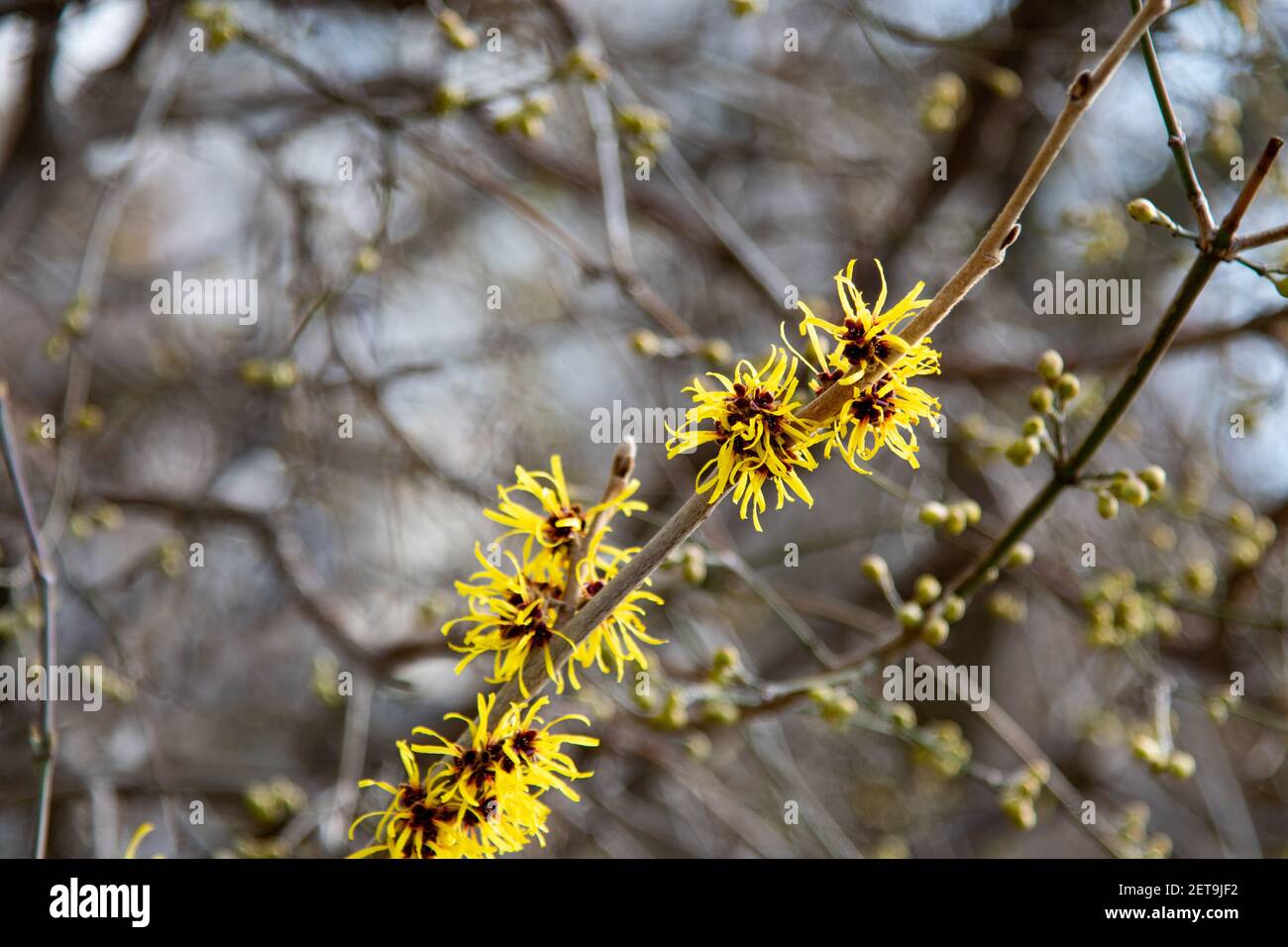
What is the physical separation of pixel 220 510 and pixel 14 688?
84 cm

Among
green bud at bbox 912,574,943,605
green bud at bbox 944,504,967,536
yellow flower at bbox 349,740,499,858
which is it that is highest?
green bud at bbox 944,504,967,536

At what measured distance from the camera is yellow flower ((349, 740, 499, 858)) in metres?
1.35

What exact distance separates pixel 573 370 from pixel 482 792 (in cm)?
356

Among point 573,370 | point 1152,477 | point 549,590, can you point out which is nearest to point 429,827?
point 549,590

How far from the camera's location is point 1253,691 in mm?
4203

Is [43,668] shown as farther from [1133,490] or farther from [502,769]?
[1133,490]

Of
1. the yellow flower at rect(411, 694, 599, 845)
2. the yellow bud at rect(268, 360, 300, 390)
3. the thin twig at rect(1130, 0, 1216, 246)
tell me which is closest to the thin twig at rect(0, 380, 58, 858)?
the yellow flower at rect(411, 694, 599, 845)

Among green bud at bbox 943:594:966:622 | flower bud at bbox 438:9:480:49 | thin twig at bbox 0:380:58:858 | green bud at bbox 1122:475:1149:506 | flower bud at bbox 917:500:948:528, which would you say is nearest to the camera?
thin twig at bbox 0:380:58:858

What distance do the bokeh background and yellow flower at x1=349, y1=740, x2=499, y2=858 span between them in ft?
3.59

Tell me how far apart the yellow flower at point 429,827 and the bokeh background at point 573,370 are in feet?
3.59

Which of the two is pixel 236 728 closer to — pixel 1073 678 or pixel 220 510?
pixel 220 510

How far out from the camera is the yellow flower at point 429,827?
1.35m

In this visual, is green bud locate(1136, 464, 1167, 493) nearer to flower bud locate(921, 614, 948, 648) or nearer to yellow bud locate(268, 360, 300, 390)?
flower bud locate(921, 614, 948, 648)

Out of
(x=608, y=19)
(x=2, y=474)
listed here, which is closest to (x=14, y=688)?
(x=2, y=474)
